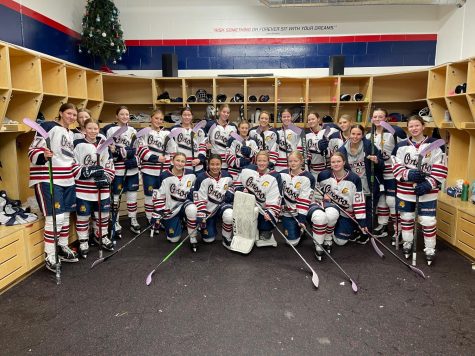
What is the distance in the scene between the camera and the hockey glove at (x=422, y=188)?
2782 millimetres

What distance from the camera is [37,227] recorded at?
9.41 ft

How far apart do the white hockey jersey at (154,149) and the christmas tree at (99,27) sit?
1794mm

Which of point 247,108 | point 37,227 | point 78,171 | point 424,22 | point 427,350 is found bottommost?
point 427,350

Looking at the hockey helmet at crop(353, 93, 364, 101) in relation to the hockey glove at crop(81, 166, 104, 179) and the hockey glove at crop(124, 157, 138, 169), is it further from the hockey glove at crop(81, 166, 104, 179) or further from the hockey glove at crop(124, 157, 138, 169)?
the hockey glove at crop(81, 166, 104, 179)

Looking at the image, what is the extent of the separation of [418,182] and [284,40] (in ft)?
11.3

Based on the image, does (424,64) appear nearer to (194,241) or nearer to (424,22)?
(424,22)

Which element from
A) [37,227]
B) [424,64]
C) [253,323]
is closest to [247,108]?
[424,64]

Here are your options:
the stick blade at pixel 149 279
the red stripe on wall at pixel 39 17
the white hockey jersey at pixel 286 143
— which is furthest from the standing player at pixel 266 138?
the red stripe on wall at pixel 39 17

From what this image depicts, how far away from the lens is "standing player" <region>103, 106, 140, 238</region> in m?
3.56

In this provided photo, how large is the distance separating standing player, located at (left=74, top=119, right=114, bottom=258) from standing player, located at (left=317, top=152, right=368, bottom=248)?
79.1 inches

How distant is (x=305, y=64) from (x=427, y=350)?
451 cm

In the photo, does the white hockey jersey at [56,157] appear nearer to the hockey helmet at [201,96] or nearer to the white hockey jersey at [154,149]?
the white hockey jersey at [154,149]

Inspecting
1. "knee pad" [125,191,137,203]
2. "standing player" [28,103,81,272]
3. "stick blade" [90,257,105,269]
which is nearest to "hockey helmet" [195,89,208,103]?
"knee pad" [125,191,137,203]

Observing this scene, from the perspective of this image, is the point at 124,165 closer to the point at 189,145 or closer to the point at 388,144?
the point at 189,145
